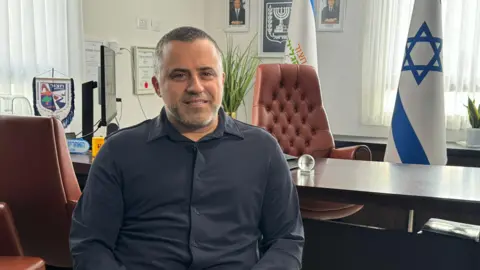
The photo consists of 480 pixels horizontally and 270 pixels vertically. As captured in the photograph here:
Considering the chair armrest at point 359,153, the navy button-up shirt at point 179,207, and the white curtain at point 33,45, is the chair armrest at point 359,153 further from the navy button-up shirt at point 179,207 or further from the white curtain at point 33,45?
the white curtain at point 33,45

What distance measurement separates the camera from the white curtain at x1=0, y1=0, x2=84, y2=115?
2768 millimetres

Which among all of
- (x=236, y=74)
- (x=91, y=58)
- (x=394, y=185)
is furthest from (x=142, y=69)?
(x=394, y=185)

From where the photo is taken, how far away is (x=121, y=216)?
49.0 inches

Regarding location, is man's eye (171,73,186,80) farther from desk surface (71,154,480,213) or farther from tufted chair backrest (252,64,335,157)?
tufted chair backrest (252,64,335,157)

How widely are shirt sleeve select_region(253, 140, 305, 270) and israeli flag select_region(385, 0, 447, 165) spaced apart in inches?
74.5

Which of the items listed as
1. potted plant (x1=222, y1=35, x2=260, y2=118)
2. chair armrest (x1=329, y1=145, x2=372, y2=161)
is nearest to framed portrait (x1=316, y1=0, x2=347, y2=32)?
potted plant (x1=222, y1=35, x2=260, y2=118)

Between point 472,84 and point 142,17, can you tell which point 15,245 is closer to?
point 142,17

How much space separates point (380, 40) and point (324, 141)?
134 cm

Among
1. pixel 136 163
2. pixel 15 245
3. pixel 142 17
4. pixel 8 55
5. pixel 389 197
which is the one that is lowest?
pixel 15 245

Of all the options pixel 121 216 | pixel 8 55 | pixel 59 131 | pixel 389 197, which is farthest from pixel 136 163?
pixel 8 55

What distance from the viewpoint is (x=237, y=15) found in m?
4.51

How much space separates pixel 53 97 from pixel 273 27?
246 cm

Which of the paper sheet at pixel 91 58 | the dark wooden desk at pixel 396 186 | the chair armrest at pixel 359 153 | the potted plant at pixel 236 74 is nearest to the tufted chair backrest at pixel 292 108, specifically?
the chair armrest at pixel 359 153

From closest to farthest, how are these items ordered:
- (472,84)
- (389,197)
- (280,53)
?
1. (389,197)
2. (472,84)
3. (280,53)
